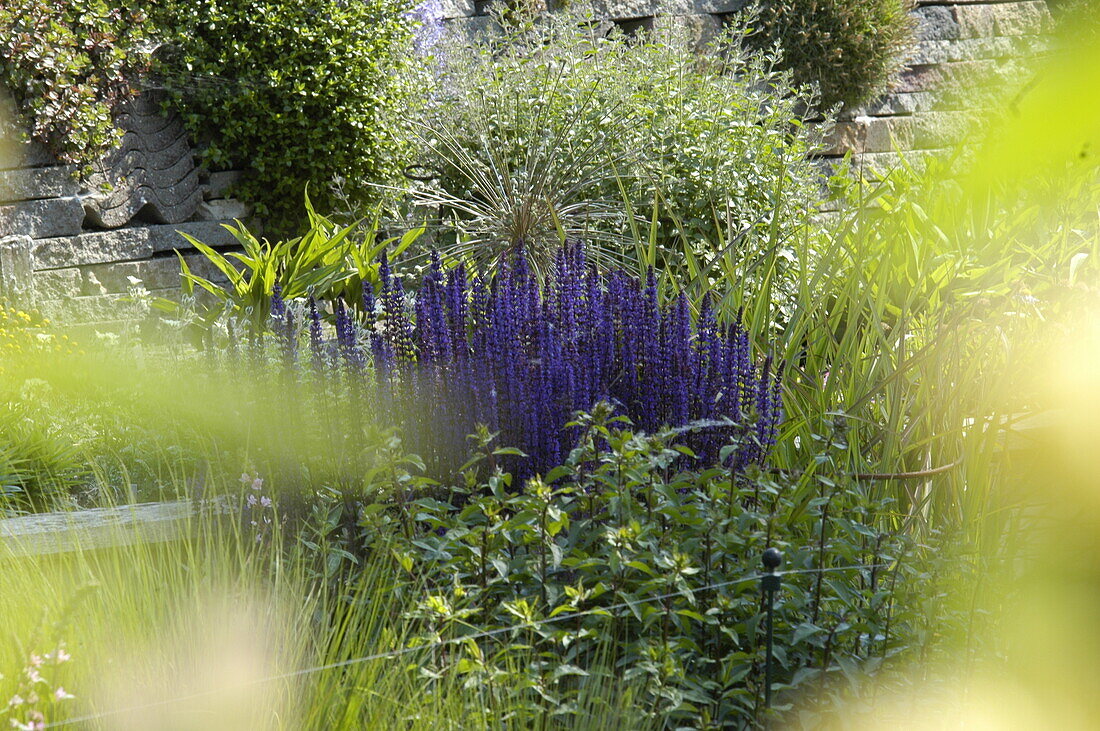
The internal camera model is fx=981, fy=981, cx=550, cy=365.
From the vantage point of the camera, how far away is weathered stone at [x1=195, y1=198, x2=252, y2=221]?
5469 millimetres

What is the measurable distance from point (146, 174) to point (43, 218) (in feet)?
1.89

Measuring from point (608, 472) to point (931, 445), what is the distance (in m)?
1.26

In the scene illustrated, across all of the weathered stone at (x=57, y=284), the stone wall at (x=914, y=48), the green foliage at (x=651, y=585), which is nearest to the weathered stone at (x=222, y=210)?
the weathered stone at (x=57, y=284)

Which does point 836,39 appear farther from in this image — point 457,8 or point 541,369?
point 541,369

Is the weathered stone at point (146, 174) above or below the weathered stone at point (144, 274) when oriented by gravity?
above

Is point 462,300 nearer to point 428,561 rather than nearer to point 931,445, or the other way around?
point 428,561

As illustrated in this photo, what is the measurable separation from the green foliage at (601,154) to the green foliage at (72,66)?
163 cm

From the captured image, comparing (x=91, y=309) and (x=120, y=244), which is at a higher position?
(x=120, y=244)

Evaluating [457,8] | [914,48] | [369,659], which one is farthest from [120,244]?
[914,48]

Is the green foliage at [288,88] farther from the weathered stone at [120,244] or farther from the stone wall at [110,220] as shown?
the weathered stone at [120,244]

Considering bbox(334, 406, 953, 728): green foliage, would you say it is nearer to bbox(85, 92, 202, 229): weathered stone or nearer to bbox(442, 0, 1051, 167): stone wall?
bbox(85, 92, 202, 229): weathered stone

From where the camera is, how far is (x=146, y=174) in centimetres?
529

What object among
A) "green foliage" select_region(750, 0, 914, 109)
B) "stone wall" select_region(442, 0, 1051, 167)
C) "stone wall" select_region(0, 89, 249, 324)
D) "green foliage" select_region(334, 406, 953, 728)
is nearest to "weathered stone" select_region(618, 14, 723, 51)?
"stone wall" select_region(442, 0, 1051, 167)

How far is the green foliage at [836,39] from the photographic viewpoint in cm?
712
